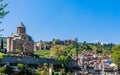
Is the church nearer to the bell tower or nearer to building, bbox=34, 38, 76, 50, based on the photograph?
the bell tower

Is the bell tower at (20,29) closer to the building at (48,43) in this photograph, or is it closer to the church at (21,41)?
the church at (21,41)

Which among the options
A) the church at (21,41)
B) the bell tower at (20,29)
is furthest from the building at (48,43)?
the bell tower at (20,29)

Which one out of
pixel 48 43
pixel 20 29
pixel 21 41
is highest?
pixel 20 29

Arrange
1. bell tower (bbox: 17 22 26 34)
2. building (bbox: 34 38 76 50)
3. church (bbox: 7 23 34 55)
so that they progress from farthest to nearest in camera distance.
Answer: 1. building (bbox: 34 38 76 50)
2. bell tower (bbox: 17 22 26 34)
3. church (bbox: 7 23 34 55)

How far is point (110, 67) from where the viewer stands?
89938 millimetres

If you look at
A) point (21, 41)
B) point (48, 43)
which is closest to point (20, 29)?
point (21, 41)

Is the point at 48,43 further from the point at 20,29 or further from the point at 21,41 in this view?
the point at 21,41

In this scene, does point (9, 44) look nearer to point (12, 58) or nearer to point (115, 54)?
point (115, 54)

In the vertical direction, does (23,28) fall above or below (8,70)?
above

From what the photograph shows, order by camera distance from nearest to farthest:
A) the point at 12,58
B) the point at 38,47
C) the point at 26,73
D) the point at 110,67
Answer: the point at 26,73, the point at 12,58, the point at 110,67, the point at 38,47

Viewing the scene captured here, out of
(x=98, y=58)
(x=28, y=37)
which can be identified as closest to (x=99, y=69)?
(x=28, y=37)

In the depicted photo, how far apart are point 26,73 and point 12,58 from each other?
21.9m

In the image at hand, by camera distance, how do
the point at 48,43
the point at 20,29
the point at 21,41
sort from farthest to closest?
the point at 48,43, the point at 20,29, the point at 21,41

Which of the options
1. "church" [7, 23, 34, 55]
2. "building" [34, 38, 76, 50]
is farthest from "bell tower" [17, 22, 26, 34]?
"building" [34, 38, 76, 50]
